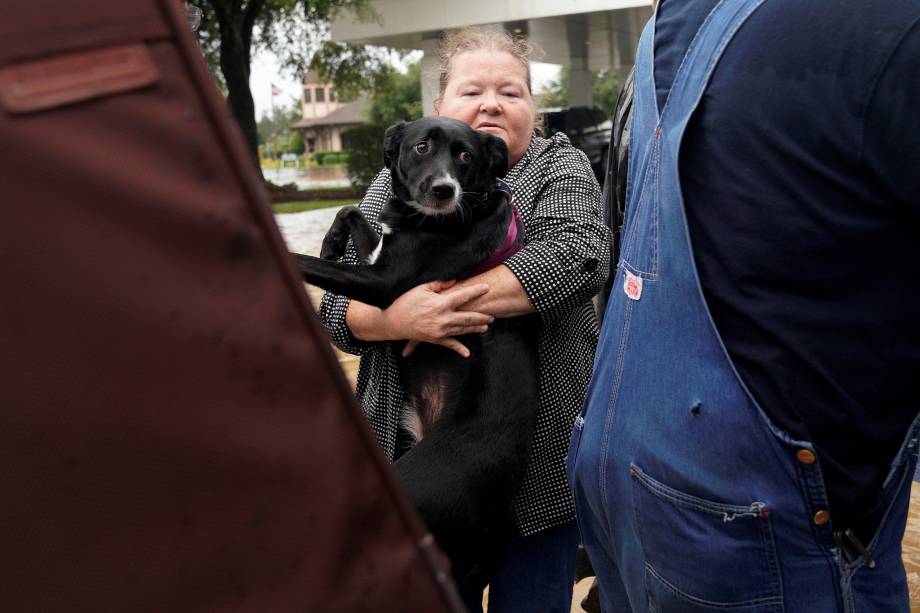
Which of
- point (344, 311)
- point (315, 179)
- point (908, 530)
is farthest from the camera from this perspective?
point (315, 179)

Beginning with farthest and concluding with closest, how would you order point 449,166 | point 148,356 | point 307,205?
point 307,205 < point 449,166 < point 148,356

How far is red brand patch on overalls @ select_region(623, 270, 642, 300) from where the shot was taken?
4.80 ft

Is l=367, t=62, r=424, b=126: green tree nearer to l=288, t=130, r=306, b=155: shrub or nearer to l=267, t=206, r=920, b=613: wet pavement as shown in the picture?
l=288, t=130, r=306, b=155: shrub

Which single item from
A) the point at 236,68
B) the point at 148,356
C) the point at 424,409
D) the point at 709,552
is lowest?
the point at 424,409

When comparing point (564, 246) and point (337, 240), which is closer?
point (564, 246)

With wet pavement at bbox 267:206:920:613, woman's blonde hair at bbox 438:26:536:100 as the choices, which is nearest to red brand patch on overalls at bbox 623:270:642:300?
wet pavement at bbox 267:206:920:613

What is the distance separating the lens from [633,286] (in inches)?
58.4

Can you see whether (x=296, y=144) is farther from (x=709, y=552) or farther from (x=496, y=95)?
(x=709, y=552)

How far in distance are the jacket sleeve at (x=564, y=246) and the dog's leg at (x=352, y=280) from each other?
404 millimetres

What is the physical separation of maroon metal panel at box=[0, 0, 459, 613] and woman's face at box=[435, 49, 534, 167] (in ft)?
6.47

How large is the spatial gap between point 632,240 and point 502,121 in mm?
1211

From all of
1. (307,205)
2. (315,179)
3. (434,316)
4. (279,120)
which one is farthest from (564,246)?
(279,120)

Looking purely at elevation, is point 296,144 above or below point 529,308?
below

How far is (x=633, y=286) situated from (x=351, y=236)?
58.7 inches
